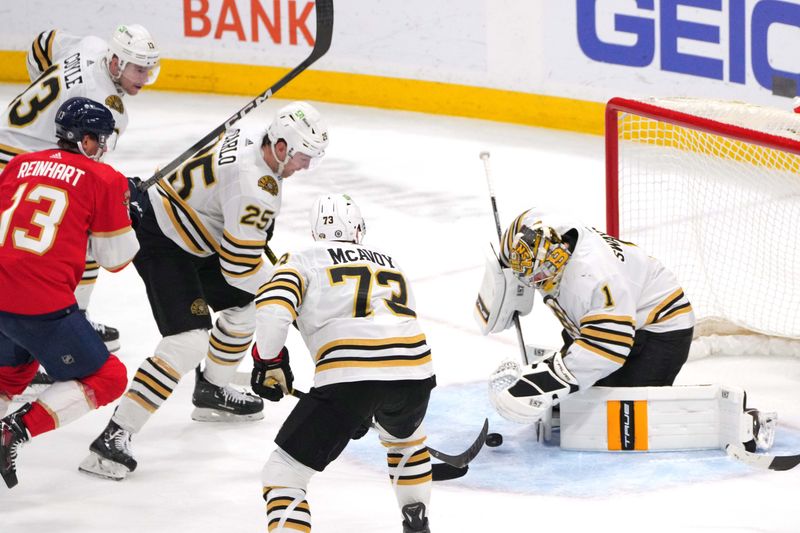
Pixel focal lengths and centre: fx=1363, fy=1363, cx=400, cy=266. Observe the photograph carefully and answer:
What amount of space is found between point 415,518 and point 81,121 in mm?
1371

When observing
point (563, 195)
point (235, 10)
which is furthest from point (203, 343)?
point (235, 10)

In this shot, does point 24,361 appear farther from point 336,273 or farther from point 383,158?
point 383,158

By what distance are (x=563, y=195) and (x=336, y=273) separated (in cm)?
391

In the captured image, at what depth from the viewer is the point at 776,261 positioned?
5242mm

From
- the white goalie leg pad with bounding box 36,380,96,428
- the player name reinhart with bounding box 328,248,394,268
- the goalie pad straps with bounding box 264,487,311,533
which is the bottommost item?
the goalie pad straps with bounding box 264,487,311,533

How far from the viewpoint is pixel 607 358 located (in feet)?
13.0

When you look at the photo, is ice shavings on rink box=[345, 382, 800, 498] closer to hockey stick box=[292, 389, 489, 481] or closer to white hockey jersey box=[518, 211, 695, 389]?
hockey stick box=[292, 389, 489, 481]

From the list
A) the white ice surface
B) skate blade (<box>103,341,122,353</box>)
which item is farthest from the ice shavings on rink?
skate blade (<box>103,341,122,353</box>)

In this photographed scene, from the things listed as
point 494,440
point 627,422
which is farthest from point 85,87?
point 627,422

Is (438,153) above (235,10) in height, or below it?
below

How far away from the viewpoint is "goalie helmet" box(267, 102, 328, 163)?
3871 millimetres

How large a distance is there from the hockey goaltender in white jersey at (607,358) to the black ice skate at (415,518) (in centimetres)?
68

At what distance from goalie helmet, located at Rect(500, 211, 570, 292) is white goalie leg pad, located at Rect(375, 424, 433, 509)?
0.76m

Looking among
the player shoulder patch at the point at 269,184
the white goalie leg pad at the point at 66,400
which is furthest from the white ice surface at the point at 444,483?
the player shoulder patch at the point at 269,184
